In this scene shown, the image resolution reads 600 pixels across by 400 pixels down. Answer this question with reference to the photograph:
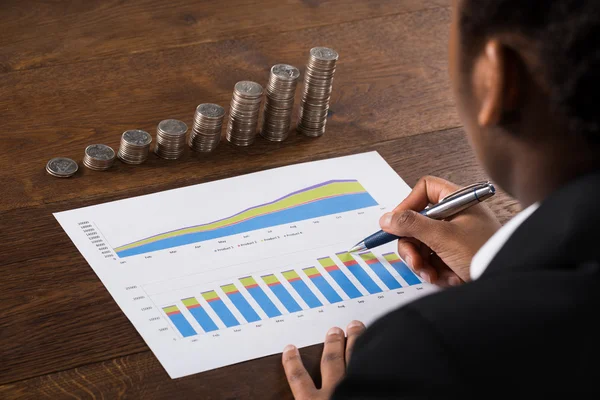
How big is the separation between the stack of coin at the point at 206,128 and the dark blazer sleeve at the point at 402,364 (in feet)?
2.64

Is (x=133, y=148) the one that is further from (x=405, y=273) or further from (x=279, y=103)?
(x=405, y=273)

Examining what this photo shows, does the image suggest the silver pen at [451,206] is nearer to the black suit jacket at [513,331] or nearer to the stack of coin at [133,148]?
the stack of coin at [133,148]

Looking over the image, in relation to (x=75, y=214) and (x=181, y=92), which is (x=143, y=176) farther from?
(x=181, y=92)

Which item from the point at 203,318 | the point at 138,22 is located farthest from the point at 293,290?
the point at 138,22

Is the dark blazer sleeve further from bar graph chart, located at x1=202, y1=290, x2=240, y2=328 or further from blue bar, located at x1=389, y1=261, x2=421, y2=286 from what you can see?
blue bar, located at x1=389, y1=261, x2=421, y2=286

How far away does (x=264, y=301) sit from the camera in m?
1.24

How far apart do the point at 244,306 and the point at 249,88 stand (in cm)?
44

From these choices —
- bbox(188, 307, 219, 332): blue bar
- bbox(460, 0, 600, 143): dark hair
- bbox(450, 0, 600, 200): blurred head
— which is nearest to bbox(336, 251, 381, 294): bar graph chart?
bbox(188, 307, 219, 332): blue bar

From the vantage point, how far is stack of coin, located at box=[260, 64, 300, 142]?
1.54 meters

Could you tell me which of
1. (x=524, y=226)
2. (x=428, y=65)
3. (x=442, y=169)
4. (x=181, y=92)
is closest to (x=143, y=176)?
(x=181, y=92)

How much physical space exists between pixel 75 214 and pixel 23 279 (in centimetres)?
15

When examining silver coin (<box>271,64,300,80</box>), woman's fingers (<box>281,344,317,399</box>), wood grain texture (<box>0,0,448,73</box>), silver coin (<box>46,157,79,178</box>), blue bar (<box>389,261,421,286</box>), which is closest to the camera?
woman's fingers (<box>281,344,317,399</box>)

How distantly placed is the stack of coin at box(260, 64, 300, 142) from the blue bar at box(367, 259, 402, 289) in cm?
33

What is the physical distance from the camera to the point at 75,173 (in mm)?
1440
